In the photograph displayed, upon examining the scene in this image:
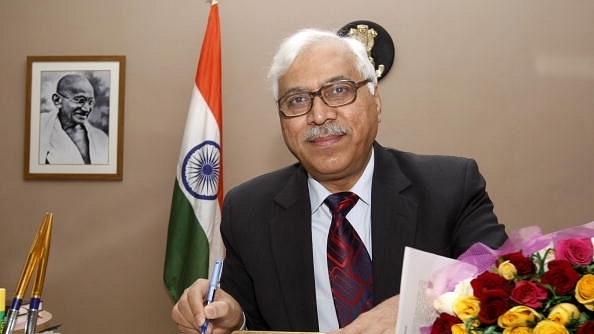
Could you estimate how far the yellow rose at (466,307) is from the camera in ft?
2.79

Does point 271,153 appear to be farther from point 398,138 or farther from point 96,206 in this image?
point 96,206

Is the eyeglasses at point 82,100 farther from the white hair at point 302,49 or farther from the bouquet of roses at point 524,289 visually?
the bouquet of roses at point 524,289

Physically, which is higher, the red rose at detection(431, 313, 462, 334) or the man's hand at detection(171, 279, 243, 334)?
the red rose at detection(431, 313, 462, 334)

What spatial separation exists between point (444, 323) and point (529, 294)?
0.13 meters

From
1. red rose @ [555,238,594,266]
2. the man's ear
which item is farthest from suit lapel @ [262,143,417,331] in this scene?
the man's ear

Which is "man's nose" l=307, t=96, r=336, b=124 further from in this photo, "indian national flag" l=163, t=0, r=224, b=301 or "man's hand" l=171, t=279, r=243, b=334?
"indian national flag" l=163, t=0, r=224, b=301

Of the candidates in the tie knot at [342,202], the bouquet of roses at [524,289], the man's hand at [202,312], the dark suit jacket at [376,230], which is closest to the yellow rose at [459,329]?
the bouquet of roses at [524,289]

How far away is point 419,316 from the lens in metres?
0.95

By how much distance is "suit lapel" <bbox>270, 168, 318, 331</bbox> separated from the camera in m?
1.76

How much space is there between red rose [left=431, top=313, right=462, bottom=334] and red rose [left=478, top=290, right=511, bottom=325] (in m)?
0.05

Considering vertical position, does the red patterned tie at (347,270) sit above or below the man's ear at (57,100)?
below

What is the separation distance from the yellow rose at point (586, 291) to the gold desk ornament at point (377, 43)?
3158 millimetres

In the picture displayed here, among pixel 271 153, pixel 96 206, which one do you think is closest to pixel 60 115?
pixel 96 206

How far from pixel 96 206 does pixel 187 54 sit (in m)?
1.19
